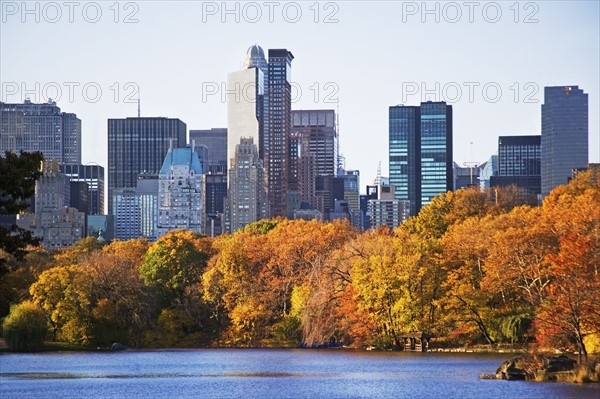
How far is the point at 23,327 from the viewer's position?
102m

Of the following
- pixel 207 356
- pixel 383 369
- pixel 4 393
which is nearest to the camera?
pixel 4 393

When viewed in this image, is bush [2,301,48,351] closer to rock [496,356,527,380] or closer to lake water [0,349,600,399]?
lake water [0,349,600,399]

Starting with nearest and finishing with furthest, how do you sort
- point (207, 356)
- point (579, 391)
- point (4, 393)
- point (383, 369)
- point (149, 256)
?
1. point (579, 391)
2. point (4, 393)
3. point (383, 369)
4. point (207, 356)
5. point (149, 256)

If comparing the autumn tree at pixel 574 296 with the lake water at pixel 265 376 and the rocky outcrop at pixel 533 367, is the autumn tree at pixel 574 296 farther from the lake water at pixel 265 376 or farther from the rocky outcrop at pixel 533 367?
the lake water at pixel 265 376

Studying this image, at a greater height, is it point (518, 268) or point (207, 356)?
point (518, 268)

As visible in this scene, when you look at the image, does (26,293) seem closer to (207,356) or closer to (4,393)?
(207,356)

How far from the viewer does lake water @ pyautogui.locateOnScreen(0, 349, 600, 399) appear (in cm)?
6047

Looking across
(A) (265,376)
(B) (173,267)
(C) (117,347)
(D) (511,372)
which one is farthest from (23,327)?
(D) (511,372)

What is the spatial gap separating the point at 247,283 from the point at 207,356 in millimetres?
17713

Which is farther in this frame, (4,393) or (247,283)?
(247,283)

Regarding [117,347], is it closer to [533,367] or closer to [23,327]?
[23,327]

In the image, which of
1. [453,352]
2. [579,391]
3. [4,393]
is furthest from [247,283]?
[579,391]

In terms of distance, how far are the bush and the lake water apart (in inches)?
153

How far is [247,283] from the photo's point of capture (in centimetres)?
11375
